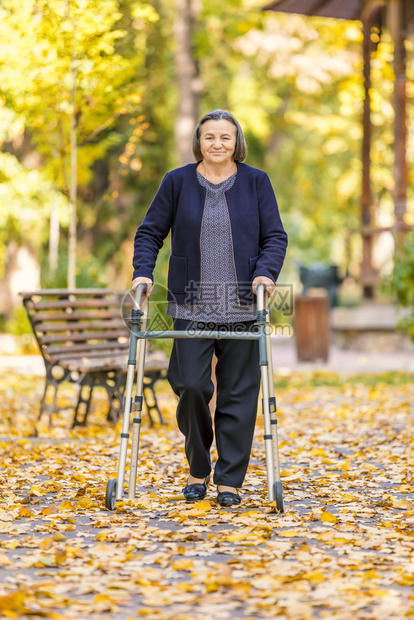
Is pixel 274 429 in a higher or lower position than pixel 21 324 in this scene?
lower

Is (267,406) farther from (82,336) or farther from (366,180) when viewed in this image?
(366,180)

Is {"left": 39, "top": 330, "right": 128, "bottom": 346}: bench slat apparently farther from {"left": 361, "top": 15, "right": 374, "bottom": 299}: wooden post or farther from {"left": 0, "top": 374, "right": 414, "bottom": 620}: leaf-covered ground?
{"left": 361, "top": 15, "right": 374, "bottom": 299}: wooden post

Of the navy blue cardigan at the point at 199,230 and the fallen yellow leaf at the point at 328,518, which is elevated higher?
the navy blue cardigan at the point at 199,230

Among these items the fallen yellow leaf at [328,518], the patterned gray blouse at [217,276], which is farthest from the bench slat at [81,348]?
the fallen yellow leaf at [328,518]

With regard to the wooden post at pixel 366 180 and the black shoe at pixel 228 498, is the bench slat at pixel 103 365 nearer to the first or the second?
the black shoe at pixel 228 498

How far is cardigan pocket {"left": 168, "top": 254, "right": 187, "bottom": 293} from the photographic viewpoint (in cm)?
489

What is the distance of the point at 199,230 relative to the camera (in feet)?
16.1

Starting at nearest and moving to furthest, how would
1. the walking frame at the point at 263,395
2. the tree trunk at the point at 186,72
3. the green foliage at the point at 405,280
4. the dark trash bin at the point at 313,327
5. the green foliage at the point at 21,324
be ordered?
the walking frame at the point at 263,395
the green foliage at the point at 405,280
the dark trash bin at the point at 313,327
the tree trunk at the point at 186,72
the green foliage at the point at 21,324

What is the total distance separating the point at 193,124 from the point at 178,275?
37.8 feet

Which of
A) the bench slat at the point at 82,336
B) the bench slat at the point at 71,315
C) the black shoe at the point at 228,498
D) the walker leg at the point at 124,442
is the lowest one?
the black shoe at the point at 228,498

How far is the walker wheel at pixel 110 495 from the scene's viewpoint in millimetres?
4688

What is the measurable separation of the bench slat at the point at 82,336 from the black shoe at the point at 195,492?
10.1 feet

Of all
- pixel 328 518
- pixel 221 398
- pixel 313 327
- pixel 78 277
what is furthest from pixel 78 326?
pixel 313 327

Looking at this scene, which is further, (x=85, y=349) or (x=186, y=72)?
(x=186, y=72)
